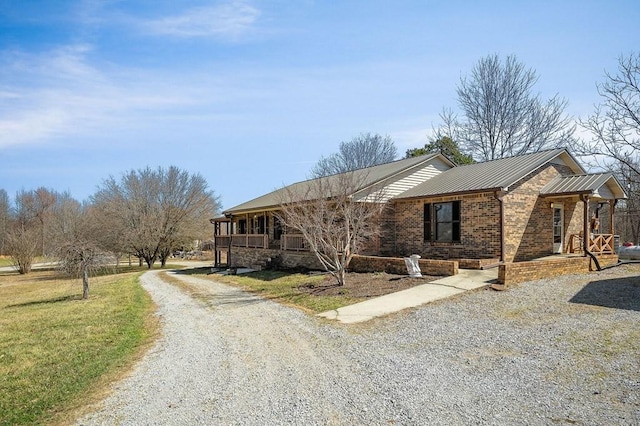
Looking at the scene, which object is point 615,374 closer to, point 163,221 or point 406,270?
point 406,270

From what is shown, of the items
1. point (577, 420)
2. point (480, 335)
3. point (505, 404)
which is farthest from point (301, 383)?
point (480, 335)

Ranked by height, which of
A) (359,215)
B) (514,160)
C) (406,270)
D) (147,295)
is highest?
(514,160)

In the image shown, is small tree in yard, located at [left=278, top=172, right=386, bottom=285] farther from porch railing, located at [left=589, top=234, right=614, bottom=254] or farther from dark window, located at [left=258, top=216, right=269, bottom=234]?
dark window, located at [left=258, top=216, right=269, bottom=234]

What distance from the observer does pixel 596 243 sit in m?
16.1

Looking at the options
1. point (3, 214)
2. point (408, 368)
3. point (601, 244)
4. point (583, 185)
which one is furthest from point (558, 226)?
point (3, 214)

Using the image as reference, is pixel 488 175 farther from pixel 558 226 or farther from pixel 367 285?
pixel 367 285

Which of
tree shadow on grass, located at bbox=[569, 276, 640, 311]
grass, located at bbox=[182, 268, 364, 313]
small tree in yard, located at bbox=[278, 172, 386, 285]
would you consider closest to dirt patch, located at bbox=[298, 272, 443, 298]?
grass, located at bbox=[182, 268, 364, 313]

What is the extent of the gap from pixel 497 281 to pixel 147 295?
12.2 meters

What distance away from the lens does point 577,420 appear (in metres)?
4.64

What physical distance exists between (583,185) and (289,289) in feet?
35.6

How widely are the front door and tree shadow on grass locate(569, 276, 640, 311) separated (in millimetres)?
4737

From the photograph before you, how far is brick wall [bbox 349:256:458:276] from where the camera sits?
1376 cm

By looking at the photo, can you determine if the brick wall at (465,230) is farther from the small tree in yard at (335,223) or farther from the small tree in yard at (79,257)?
the small tree in yard at (79,257)

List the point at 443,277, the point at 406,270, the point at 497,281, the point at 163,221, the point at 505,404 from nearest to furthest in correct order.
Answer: the point at 505,404 < the point at 497,281 < the point at 443,277 < the point at 406,270 < the point at 163,221
